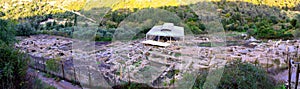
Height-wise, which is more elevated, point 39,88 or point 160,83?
point 39,88

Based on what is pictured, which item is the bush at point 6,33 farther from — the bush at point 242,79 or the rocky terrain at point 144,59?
the bush at point 242,79

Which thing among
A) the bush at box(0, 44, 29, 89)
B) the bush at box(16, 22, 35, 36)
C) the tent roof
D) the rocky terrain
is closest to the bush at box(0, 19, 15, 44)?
the rocky terrain

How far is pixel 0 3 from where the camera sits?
15.6 meters

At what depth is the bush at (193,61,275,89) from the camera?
3615 millimetres

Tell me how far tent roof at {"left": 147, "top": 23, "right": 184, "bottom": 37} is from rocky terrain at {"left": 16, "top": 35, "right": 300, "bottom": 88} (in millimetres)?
300

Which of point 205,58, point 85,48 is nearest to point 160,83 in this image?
point 205,58

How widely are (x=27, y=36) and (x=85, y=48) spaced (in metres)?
4.96

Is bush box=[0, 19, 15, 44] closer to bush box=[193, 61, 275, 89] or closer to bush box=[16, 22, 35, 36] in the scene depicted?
bush box=[193, 61, 275, 89]

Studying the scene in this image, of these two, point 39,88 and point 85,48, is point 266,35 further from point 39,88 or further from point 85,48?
point 39,88

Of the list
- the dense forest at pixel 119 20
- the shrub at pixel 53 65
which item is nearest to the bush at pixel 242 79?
the dense forest at pixel 119 20

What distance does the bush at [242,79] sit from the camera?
362 centimetres

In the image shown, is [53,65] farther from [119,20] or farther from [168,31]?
[119,20]

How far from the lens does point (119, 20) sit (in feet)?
31.4

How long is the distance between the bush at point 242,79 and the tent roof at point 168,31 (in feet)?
12.5
